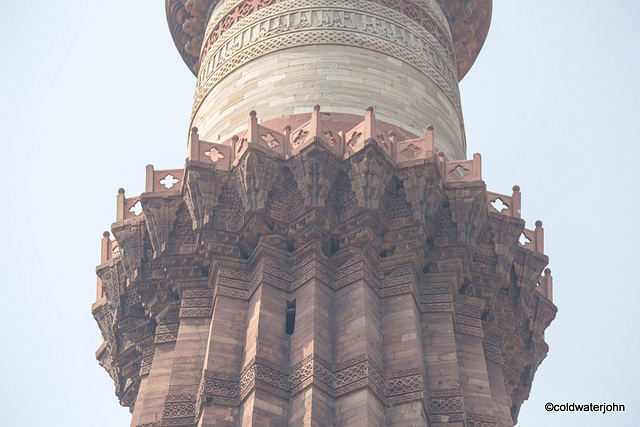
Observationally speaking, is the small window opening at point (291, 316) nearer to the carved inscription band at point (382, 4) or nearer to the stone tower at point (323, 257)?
the stone tower at point (323, 257)

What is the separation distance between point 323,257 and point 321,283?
522 mm

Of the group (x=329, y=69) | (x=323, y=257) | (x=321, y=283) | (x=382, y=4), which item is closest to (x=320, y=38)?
(x=329, y=69)

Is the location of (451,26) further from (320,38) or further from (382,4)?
(320,38)

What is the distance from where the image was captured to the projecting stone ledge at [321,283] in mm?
18516

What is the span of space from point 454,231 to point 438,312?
4.33 ft

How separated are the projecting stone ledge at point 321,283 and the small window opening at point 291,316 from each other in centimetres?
2

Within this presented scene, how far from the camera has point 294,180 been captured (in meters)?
20.4

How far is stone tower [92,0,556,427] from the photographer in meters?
18.7

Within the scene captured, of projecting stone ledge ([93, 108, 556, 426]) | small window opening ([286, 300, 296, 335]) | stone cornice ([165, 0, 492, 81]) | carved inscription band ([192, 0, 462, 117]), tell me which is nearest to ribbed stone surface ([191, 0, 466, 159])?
carved inscription band ([192, 0, 462, 117])

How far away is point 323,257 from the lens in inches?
791

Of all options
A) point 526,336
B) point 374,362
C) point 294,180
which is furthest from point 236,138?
point 526,336

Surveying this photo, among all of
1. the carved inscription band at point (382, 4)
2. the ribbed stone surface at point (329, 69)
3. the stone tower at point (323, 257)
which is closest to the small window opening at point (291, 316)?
the stone tower at point (323, 257)

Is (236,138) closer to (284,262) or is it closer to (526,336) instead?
(284,262)

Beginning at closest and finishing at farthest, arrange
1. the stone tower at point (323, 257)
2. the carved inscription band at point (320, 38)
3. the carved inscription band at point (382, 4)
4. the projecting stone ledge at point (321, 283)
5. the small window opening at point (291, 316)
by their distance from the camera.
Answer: the projecting stone ledge at point (321, 283)
the stone tower at point (323, 257)
the small window opening at point (291, 316)
the carved inscription band at point (320, 38)
the carved inscription band at point (382, 4)
